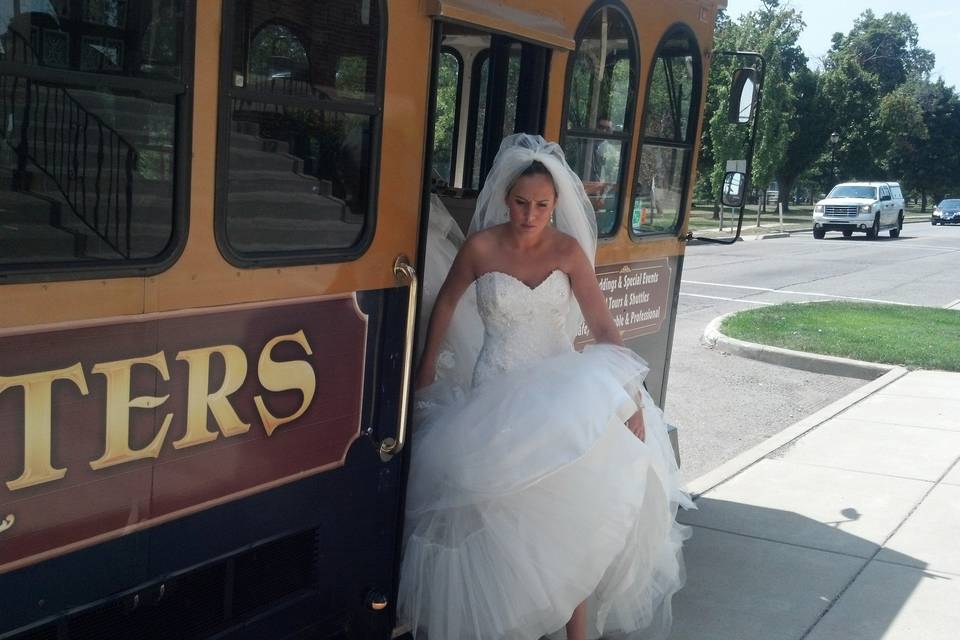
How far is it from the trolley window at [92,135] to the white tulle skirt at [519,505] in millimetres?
1366

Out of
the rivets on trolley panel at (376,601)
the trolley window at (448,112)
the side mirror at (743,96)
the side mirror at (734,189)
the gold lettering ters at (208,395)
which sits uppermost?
the side mirror at (743,96)

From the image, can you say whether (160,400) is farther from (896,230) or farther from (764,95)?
(896,230)

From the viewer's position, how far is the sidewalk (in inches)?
170

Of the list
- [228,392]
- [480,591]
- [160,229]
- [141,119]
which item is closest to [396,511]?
[480,591]

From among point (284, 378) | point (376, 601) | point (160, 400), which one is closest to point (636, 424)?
point (376, 601)

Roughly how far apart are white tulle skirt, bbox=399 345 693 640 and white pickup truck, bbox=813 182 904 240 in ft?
99.4

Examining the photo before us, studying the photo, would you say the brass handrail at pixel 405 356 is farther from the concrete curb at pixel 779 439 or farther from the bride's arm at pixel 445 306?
the concrete curb at pixel 779 439

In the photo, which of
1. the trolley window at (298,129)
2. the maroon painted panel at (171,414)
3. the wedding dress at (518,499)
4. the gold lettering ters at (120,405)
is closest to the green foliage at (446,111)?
the wedding dress at (518,499)

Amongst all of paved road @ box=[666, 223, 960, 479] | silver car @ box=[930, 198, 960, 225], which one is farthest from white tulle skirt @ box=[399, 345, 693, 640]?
silver car @ box=[930, 198, 960, 225]

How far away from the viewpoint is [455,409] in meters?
3.48

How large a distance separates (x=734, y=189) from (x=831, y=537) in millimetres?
1922

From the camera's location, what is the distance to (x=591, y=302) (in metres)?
3.69

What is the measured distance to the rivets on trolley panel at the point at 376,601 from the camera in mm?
3125

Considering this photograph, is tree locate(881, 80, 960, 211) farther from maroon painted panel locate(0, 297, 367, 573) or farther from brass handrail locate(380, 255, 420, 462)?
maroon painted panel locate(0, 297, 367, 573)
